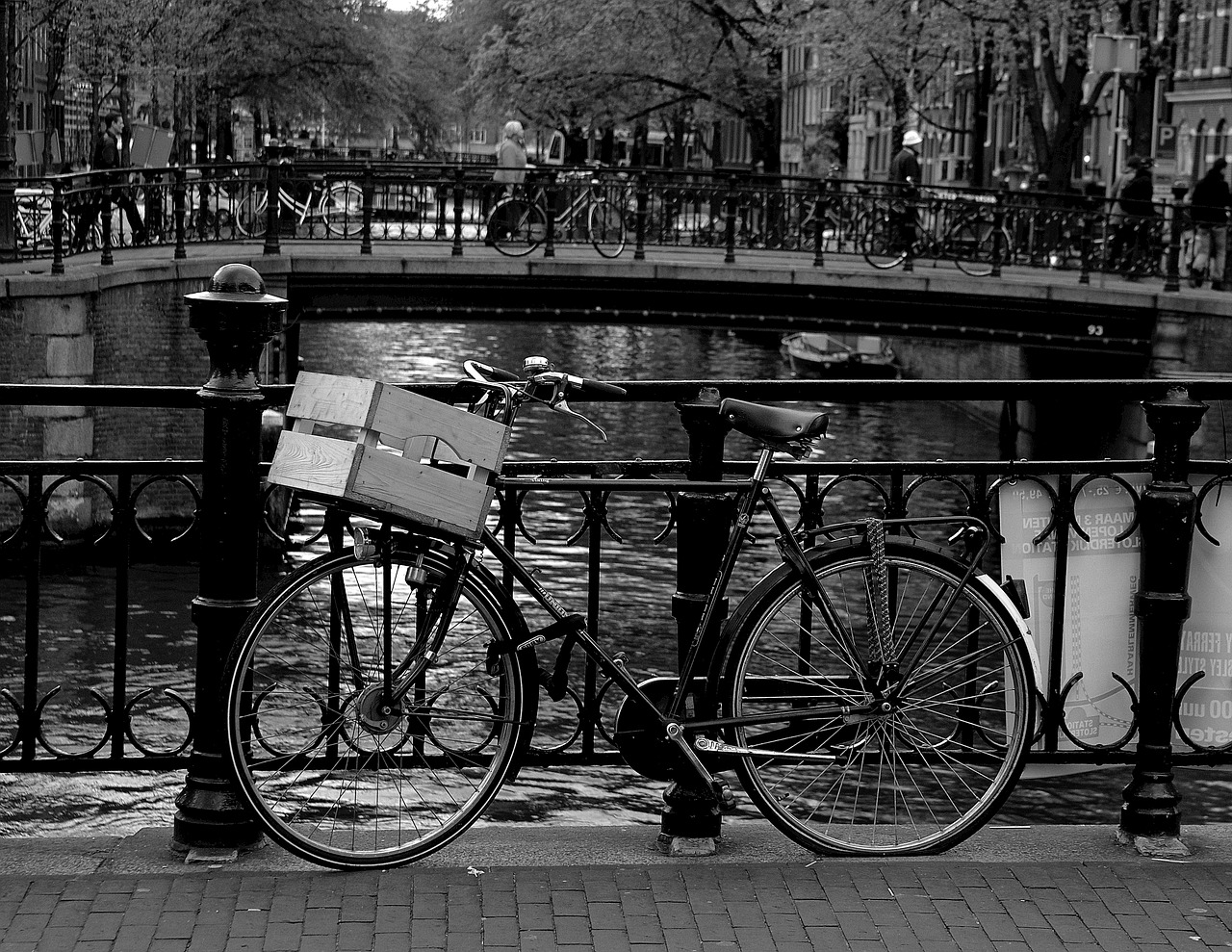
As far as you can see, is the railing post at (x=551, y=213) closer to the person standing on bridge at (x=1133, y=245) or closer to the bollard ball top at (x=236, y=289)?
the person standing on bridge at (x=1133, y=245)

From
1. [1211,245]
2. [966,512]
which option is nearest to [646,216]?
[1211,245]

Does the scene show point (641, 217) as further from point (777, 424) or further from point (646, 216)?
point (777, 424)

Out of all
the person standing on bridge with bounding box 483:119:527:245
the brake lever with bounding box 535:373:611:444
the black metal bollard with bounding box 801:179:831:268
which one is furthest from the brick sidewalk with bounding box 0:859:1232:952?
the black metal bollard with bounding box 801:179:831:268

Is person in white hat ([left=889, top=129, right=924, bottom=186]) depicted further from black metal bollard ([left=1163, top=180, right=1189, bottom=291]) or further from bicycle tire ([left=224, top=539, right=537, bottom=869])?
bicycle tire ([left=224, top=539, right=537, bottom=869])

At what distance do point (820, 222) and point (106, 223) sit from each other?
8.63m

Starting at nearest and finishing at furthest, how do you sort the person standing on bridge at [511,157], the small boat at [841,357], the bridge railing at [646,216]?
the bridge railing at [646,216]
the person standing on bridge at [511,157]
the small boat at [841,357]

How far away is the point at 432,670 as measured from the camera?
440cm

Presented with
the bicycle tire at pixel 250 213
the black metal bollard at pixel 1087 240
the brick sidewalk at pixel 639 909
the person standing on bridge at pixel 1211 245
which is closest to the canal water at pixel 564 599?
the brick sidewalk at pixel 639 909

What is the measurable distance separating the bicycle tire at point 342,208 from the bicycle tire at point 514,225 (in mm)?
1649

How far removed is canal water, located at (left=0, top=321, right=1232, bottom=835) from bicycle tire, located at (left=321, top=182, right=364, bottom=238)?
4.18 m

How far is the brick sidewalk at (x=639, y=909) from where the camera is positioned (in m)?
3.76

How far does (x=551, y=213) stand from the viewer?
72.9 ft

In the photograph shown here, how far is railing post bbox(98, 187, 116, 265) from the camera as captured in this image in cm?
1928

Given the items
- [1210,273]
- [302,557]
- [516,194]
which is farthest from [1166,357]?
[302,557]
